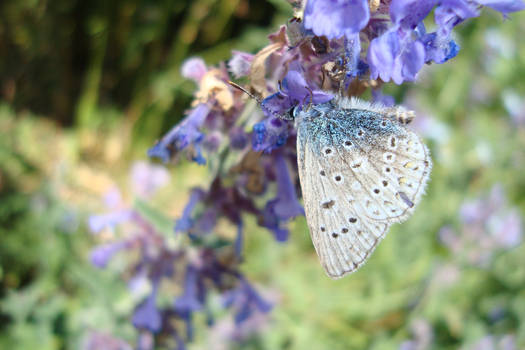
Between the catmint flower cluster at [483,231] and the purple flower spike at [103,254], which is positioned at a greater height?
the purple flower spike at [103,254]

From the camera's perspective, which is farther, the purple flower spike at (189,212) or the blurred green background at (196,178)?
the blurred green background at (196,178)

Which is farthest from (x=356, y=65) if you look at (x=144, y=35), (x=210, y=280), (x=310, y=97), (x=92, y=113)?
(x=92, y=113)

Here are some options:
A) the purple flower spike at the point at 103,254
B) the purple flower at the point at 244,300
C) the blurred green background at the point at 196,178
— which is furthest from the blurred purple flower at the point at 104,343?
the purple flower at the point at 244,300

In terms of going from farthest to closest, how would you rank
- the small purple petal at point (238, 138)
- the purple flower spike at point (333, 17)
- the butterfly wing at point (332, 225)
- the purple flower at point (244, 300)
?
1. the purple flower at point (244, 300)
2. the small purple petal at point (238, 138)
3. the butterfly wing at point (332, 225)
4. the purple flower spike at point (333, 17)

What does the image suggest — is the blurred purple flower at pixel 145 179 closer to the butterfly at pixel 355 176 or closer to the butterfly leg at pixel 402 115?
the butterfly at pixel 355 176

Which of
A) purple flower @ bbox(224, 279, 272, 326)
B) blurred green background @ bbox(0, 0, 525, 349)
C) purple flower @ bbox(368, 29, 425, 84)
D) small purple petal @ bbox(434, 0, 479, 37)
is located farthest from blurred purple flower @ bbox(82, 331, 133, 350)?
small purple petal @ bbox(434, 0, 479, 37)

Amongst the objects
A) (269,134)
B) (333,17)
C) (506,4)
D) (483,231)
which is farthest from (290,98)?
(483,231)

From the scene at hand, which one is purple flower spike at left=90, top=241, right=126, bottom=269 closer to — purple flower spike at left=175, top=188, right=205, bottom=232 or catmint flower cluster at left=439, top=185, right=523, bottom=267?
purple flower spike at left=175, top=188, right=205, bottom=232
